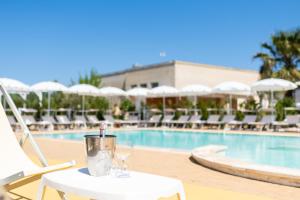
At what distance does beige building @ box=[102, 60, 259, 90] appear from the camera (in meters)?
25.6

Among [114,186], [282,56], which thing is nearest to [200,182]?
[114,186]

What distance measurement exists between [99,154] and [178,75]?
23021 millimetres

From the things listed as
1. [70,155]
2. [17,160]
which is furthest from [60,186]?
[70,155]

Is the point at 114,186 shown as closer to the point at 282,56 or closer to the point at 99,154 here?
the point at 99,154

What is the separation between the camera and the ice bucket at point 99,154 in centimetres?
256

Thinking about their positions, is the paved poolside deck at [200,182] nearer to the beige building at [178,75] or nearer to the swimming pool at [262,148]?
the swimming pool at [262,148]

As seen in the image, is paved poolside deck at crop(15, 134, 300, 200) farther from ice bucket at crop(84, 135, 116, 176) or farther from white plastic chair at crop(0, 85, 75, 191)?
ice bucket at crop(84, 135, 116, 176)

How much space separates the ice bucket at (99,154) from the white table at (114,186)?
0.06 meters

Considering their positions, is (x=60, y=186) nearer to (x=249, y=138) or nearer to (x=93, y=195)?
(x=93, y=195)

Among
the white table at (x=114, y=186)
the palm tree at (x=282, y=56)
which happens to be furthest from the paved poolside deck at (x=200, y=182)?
the palm tree at (x=282, y=56)

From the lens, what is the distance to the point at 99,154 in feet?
8.50

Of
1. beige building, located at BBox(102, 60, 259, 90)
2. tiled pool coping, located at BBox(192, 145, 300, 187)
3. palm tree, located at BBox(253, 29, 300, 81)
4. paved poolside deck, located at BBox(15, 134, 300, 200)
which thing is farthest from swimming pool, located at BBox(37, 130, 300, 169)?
beige building, located at BBox(102, 60, 259, 90)

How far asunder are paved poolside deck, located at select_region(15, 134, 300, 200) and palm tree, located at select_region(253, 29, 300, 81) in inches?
638

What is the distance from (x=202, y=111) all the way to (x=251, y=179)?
43.4 ft
